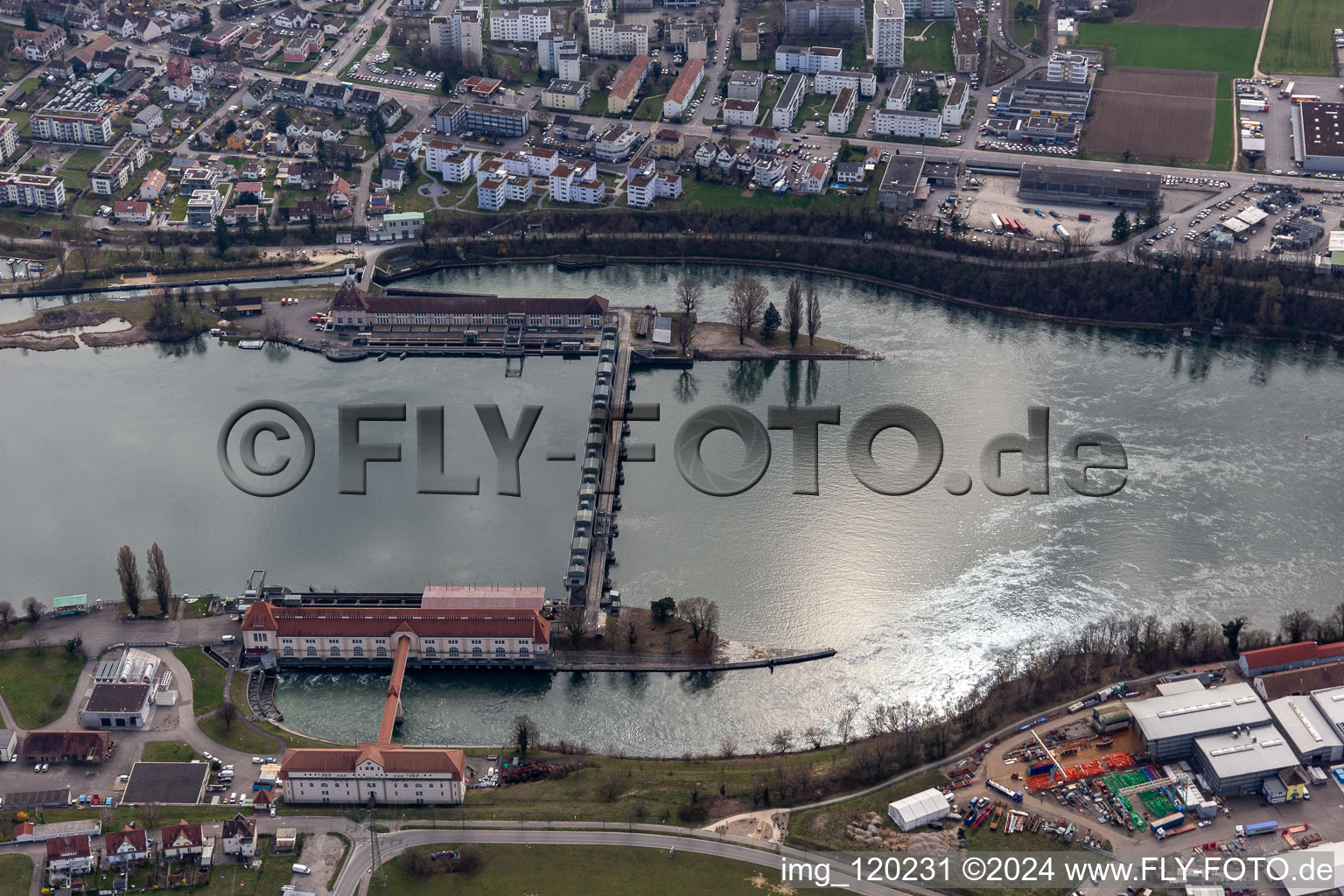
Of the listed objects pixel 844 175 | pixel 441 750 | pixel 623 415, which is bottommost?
pixel 441 750

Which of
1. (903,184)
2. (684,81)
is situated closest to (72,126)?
(684,81)

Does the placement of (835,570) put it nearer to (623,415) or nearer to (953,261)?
(623,415)

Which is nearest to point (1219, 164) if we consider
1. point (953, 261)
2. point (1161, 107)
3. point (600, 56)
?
point (1161, 107)

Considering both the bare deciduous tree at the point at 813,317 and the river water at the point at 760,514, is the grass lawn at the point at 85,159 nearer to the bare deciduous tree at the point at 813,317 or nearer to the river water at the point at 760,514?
the river water at the point at 760,514

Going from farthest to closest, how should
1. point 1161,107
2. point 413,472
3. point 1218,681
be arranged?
1. point 1161,107
2. point 413,472
3. point 1218,681

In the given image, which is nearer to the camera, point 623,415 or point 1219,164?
point 623,415

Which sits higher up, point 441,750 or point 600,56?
point 600,56

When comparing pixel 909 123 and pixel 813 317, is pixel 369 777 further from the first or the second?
pixel 909 123
